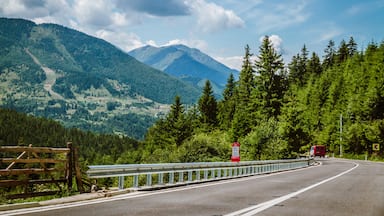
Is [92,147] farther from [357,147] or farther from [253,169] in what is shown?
[253,169]

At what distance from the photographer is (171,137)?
82.1 m

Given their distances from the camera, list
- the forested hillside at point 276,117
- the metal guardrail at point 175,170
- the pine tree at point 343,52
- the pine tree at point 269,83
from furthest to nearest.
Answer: the pine tree at point 343,52, the pine tree at point 269,83, the forested hillside at point 276,117, the metal guardrail at point 175,170

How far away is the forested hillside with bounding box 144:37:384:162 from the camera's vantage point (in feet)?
162

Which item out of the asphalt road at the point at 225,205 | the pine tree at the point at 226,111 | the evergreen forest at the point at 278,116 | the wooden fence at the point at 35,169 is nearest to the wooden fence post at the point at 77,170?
the wooden fence at the point at 35,169

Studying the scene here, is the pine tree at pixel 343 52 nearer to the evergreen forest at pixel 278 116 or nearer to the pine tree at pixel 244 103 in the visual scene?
the evergreen forest at pixel 278 116

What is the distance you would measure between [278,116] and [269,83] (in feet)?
22.3

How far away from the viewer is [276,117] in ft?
219

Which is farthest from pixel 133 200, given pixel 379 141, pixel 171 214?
pixel 379 141

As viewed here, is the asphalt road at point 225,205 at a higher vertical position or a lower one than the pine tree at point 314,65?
lower

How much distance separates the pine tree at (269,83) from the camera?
65.8 meters

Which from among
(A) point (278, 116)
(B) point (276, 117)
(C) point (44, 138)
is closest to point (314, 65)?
(B) point (276, 117)

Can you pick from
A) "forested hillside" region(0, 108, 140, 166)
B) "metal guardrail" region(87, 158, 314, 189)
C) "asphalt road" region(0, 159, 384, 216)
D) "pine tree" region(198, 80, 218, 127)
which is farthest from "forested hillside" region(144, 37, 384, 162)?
"forested hillside" region(0, 108, 140, 166)

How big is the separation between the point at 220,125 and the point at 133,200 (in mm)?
78794

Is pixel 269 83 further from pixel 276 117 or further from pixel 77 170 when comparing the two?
pixel 77 170
